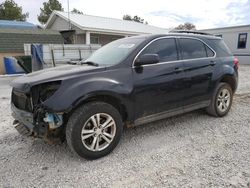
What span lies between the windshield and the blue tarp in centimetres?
661

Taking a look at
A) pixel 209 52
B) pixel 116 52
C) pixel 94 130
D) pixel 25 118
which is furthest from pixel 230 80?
pixel 25 118

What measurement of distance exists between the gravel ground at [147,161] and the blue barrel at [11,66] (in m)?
9.06

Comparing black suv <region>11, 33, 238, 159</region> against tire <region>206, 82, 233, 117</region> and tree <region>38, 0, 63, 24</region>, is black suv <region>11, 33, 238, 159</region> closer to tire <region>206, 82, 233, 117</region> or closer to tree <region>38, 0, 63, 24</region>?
tire <region>206, 82, 233, 117</region>

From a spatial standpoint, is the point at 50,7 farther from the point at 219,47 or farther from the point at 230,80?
the point at 230,80

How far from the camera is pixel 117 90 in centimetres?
326

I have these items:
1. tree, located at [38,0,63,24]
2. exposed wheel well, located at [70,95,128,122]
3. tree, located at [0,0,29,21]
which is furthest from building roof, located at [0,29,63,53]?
tree, located at [38,0,63,24]

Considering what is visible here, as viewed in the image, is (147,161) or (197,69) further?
(197,69)

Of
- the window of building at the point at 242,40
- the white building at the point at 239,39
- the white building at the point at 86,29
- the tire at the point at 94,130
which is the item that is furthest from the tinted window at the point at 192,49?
the window of building at the point at 242,40

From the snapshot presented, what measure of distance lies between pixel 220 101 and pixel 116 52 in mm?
2632

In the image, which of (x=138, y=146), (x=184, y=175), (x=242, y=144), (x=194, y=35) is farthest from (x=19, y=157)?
(x=194, y=35)

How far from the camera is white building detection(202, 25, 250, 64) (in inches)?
792

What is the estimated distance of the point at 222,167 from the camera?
9.66 ft

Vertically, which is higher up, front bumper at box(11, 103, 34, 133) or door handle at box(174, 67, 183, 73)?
door handle at box(174, 67, 183, 73)

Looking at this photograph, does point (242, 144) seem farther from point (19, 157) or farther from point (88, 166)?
point (19, 157)
